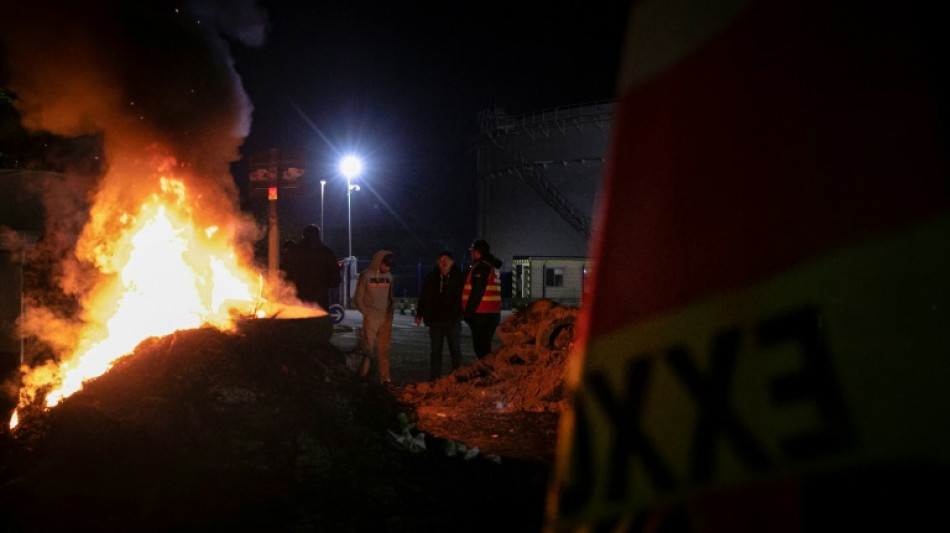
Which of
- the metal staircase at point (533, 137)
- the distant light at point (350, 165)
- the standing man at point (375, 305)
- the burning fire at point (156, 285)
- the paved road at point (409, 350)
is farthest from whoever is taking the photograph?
the metal staircase at point (533, 137)

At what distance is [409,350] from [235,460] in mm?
9515

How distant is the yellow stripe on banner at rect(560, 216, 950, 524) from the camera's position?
1.19 metres

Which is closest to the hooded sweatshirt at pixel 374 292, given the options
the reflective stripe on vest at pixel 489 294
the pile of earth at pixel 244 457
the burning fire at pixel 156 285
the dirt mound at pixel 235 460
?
the reflective stripe on vest at pixel 489 294

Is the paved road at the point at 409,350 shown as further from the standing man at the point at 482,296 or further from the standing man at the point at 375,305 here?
the standing man at the point at 482,296

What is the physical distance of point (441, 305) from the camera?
31.1 ft

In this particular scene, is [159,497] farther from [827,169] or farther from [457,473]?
[827,169]

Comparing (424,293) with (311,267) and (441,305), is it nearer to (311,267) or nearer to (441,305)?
(441,305)

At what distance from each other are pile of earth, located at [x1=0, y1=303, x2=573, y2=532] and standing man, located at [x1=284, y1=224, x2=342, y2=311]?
3.27 meters

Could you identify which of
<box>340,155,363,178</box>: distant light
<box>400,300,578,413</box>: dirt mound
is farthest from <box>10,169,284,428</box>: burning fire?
<box>340,155,363,178</box>: distant light

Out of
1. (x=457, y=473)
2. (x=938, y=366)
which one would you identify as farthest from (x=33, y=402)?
(x=938, y=366)

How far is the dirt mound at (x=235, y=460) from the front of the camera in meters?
4.34

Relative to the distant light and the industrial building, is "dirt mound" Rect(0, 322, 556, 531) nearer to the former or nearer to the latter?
the distant light

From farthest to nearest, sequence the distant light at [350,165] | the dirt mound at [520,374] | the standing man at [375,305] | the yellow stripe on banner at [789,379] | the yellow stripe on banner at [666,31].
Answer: the distant light at [350,165]
the standing man at [375,305]
the dirt mound at [520,374]
the yellow stripe on banner at [666,31]
the yellow stripe on banner at [789,379]

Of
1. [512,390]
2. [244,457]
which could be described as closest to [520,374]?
[512,390]
